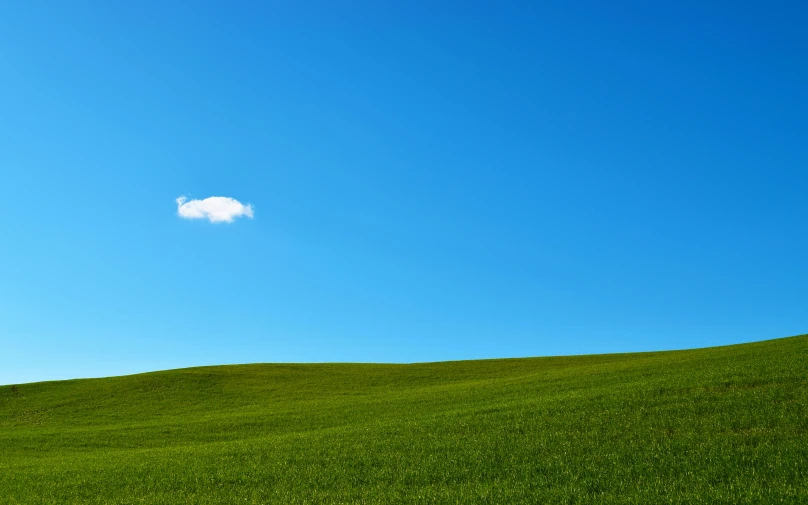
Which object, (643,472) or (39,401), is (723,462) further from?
(39,401)

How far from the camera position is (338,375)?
5978cm

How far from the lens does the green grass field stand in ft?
41.9

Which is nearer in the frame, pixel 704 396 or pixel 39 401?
pixel 704 396

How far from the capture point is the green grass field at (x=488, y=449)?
1277cm

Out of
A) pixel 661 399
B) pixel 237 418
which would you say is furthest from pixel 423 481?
pixel 237 418

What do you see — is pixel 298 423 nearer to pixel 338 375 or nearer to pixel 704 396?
pixel 704 396

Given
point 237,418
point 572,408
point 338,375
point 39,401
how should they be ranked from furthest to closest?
point 338,375
point 39,401
point 237,418
point 572,408

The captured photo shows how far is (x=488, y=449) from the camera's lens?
17.2m

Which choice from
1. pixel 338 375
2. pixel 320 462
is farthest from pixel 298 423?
pixel 338 375

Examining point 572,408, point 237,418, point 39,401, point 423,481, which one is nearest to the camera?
point 423,481

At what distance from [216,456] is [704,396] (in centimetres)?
1852

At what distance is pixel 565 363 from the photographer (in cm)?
5991

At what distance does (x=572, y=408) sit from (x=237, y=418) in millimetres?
22631

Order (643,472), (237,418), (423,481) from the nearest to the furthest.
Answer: (643,472) < (423,481) < (237,418)
